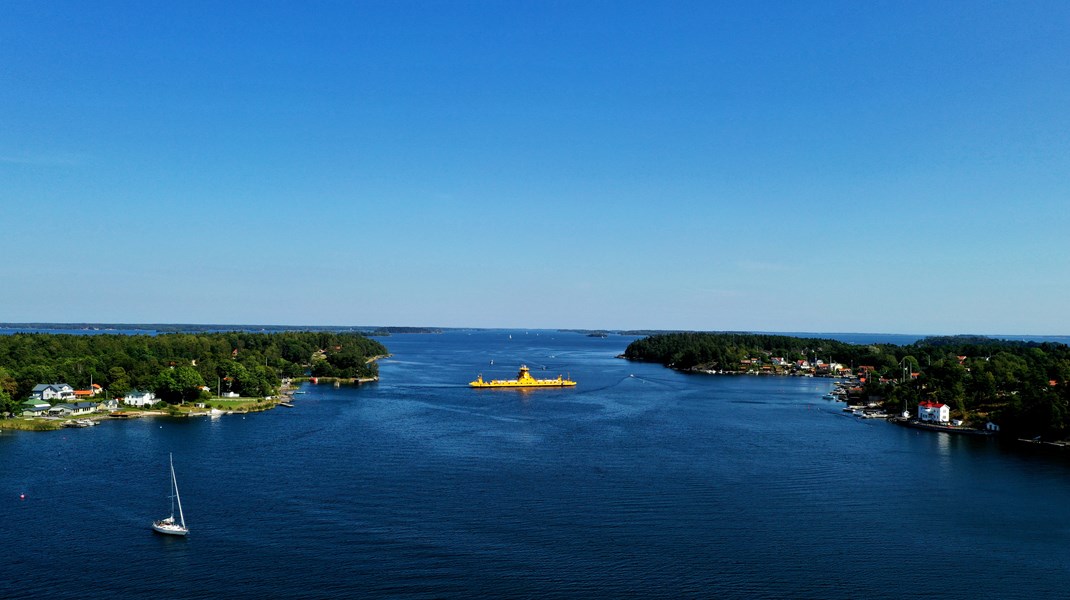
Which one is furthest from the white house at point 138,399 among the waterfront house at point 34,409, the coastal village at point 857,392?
the coastal village at point 857,392

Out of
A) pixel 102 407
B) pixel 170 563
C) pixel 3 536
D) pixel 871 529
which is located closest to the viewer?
pixel 170 563

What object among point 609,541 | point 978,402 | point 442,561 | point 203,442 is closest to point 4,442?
point 203,442

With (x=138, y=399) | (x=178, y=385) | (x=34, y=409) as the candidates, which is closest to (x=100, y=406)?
(x=138, y=399)

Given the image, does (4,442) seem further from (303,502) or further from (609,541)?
(609,541)

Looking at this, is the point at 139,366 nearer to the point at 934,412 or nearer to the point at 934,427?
the point at 934,427

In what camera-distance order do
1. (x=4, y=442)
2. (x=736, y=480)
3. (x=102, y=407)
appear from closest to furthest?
(x=736, y=480) → (x=4, y=442) → (x=102, y=407)

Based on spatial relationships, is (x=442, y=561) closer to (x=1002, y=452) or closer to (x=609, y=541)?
(x=609, y=541)

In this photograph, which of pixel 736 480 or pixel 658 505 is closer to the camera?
pixel 658 505
